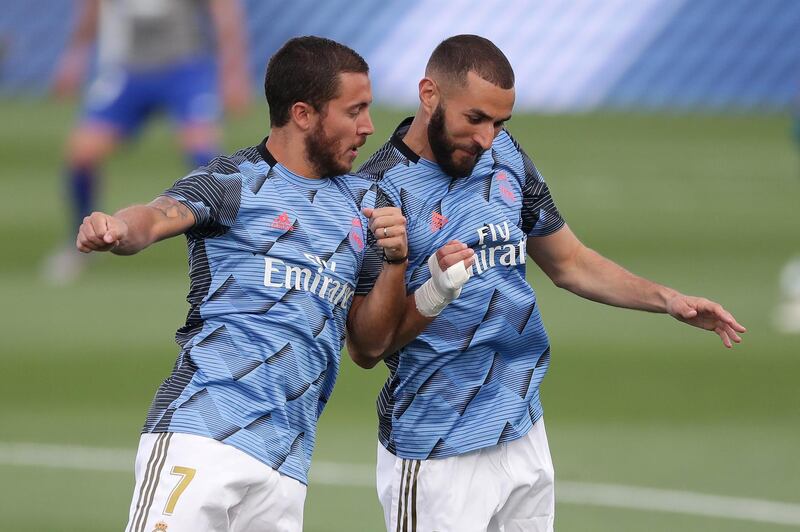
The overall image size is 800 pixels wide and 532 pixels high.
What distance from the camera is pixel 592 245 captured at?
13266 millimetres

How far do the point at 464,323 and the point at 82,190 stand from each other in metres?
7.63

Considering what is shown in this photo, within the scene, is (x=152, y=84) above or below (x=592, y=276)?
above

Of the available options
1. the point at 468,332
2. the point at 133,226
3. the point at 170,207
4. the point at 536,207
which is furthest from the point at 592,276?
the point at 133,226

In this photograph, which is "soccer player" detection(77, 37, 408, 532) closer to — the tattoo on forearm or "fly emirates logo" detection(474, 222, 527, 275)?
the tattoo on forearm

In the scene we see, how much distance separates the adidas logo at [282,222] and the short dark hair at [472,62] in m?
0.69

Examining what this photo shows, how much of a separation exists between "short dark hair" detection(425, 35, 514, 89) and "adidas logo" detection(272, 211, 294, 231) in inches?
27.3

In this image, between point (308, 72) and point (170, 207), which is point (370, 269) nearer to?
point (308, 72)

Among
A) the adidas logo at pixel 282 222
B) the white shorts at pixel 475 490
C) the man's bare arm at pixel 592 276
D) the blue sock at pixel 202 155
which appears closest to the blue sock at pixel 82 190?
the blue sock at pixel 202 155

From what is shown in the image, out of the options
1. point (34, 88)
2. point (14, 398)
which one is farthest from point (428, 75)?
point (34, 88)

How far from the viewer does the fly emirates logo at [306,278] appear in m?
4.36

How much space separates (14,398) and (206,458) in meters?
5.78

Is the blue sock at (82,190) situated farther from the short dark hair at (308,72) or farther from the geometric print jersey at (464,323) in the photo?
the short dark hair at (308,72)

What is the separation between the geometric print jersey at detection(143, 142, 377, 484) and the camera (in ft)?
14.1

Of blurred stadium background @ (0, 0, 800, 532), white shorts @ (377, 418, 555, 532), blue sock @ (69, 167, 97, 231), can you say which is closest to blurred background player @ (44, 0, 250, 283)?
blue sock @ (69, 167, 97, 231)
